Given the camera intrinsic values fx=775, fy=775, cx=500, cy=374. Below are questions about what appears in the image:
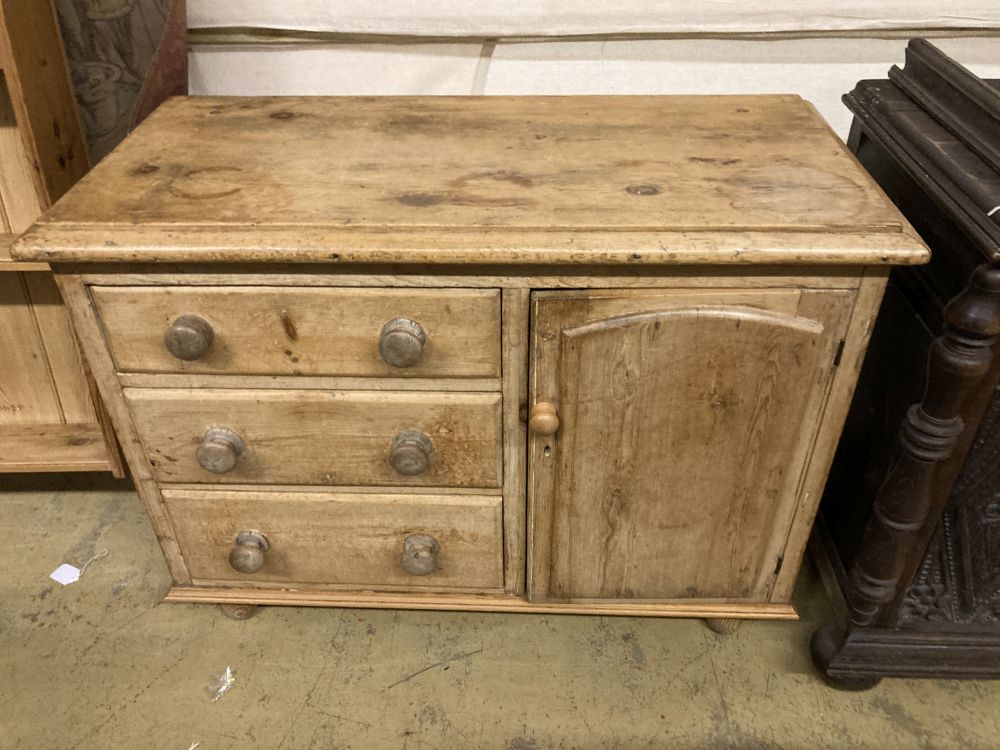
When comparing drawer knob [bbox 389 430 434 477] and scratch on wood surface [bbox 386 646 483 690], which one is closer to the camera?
drawer knob [bbox 389 430 434 477]

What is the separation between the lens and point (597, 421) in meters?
1.09

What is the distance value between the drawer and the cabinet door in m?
0.10

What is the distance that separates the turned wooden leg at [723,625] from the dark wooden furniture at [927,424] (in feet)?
0.43

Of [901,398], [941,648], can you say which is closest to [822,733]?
[941,648]

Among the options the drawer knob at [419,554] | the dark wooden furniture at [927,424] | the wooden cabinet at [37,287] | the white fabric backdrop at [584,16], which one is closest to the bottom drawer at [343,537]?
the drawer knob at [419,554]

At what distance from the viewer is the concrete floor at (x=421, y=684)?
1.25 m

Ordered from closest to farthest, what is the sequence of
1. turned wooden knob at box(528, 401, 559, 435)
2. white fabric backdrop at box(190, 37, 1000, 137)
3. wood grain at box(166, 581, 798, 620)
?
turned wooden knob at box(528, 401, 559, 435) < wood grain at box(166, 581, 798, 620) < white fabric backdrop at box(190, 37, 1000, 137)

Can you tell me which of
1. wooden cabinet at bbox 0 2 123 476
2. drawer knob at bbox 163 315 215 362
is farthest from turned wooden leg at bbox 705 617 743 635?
wooden cabinet at bbox 0 2 123 476

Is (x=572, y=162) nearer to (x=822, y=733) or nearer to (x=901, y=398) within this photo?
(x=901, y=398)

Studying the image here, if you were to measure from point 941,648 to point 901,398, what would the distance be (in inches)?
17.6

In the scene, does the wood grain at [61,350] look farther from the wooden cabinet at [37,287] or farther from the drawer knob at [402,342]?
the drawer knob at [402,342]

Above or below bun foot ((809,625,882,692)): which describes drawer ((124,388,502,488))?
above

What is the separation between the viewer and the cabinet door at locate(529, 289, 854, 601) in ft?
3.25

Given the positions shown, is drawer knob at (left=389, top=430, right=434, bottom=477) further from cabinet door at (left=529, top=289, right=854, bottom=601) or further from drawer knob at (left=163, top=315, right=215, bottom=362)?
drawer knob at (left=163, top=315, right=215, bottom=362)
